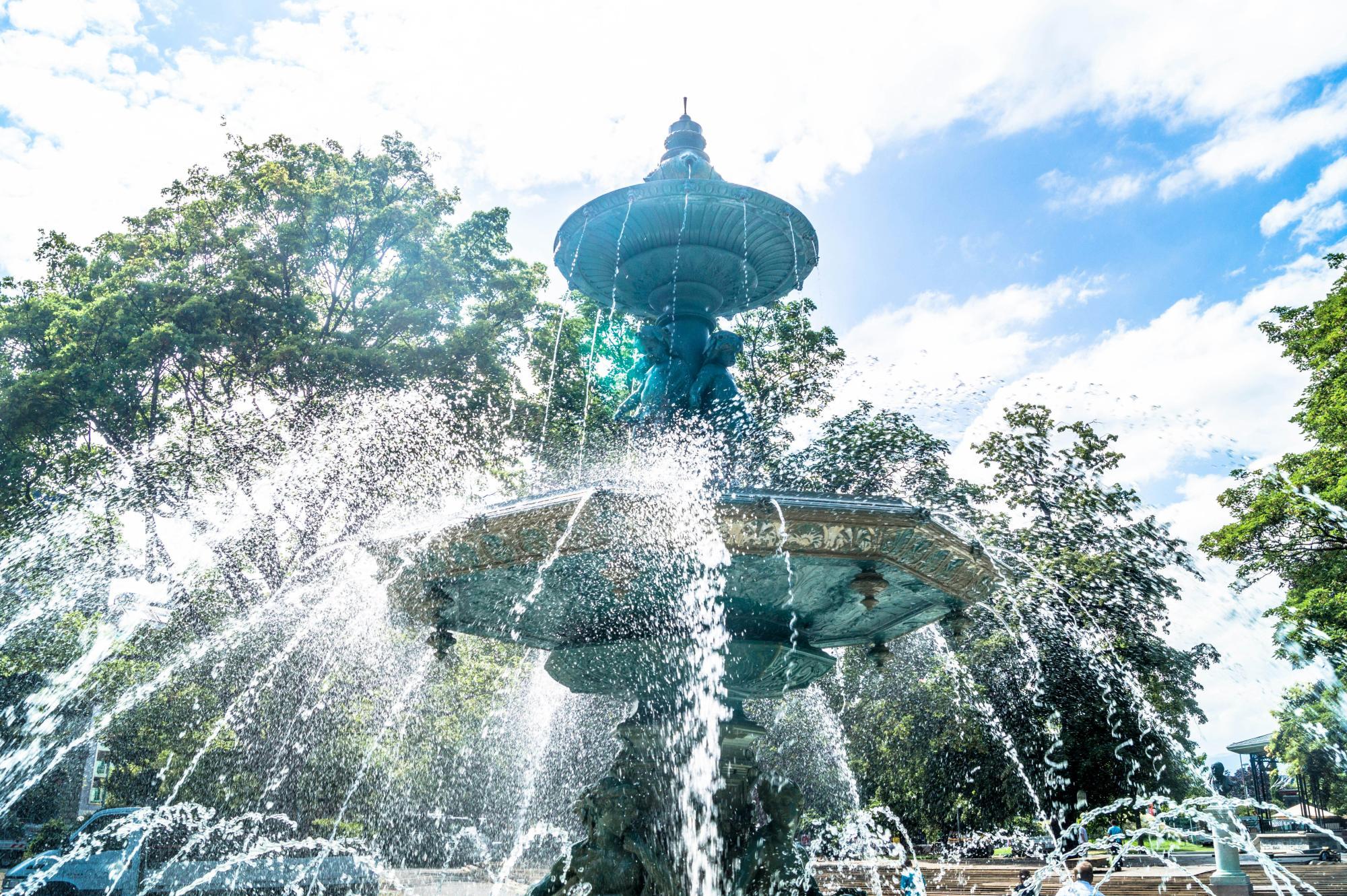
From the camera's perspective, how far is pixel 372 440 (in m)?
15.1

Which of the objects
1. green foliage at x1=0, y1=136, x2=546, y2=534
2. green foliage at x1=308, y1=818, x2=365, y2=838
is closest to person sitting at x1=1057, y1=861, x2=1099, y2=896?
green foliage at x1=308, y1=818, x2=365, y2=838

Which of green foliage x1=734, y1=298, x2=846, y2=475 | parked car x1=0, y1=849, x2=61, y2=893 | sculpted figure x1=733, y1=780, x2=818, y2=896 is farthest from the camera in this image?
green foliage x1=734, y1=298, x2=846, y2=475

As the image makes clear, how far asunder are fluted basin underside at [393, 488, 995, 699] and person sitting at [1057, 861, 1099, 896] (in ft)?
8.46

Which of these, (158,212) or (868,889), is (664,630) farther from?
(158,212)

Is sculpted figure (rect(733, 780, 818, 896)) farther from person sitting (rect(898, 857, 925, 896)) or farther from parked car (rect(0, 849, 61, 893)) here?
parked car (rect(0, 849, 61, 893))

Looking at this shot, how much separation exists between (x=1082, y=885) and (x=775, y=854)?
318 cm

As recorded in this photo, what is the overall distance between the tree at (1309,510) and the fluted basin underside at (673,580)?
57.8ft

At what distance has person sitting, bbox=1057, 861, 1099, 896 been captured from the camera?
260 inches

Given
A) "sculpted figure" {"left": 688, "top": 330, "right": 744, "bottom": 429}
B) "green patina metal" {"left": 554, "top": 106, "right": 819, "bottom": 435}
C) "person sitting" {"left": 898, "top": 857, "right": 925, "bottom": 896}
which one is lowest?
"person sitting" {"left": 898, "top": 857, "right": 925, "bottom": 896}

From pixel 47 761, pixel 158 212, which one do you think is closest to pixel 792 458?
pixel 158 212

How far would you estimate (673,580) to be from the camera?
194 inches

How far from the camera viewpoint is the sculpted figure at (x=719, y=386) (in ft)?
20.9

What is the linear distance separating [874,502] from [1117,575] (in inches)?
579

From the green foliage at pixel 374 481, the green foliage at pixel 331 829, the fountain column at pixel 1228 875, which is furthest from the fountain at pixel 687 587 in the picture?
the green foliage at pixel 331 829
